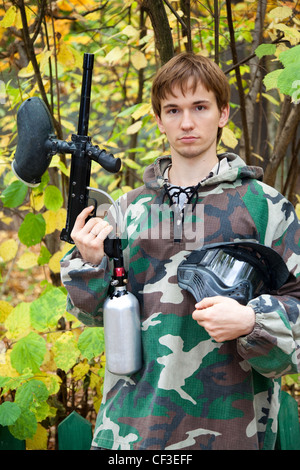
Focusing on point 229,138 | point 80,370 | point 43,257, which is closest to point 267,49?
point 229,138

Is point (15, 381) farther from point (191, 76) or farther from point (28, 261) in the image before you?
point (191, 76)

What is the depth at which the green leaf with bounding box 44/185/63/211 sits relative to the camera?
2.44 m

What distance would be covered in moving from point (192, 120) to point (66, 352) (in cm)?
114

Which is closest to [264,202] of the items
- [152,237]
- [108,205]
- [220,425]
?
[152,237]

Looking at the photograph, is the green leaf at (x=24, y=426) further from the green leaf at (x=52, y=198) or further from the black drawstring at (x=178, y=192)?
the black drawstring at (x=178, y=192)

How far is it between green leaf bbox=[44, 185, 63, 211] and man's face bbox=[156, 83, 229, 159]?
3.18ft

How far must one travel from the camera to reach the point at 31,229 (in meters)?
2.42

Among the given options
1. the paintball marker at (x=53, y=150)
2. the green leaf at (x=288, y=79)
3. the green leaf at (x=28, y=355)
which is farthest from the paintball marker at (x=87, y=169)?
the green leaf at (x=28, y=355)

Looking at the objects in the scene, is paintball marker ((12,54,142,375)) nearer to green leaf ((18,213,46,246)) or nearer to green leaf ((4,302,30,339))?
green leaf ((4,302,30,339))

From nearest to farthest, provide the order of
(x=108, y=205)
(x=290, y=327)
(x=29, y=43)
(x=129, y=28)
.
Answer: (x=290, y=327)
(x=108, y=205)
(x=29, y=43)
(x=129, y=28)

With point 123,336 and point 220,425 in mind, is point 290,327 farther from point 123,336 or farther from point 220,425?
point 123,336

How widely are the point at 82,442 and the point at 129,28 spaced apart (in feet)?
6.25

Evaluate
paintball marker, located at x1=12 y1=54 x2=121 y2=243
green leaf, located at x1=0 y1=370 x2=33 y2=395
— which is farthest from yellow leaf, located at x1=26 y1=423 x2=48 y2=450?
paintball marker, located at x1=12 y1=54 x2=121 y2=243

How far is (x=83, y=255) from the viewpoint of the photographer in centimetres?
152
